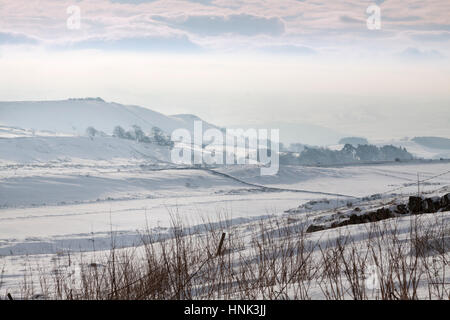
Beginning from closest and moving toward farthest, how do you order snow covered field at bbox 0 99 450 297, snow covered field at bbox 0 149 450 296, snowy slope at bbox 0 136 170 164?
snow covered field at bbox 0 99 450 297 → snow covered field at bbox 0 149 450 296 → snowy slope at bbox 0 136 170 164

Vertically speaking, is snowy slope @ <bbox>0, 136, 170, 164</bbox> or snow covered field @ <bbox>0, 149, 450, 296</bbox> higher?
snowy slope @ <bbox>0, 136, 170, 164</bbox>

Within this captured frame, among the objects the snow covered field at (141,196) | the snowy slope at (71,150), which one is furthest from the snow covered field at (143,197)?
the snowy slope at (71,150)

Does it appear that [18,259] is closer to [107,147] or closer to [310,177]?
[310,177]

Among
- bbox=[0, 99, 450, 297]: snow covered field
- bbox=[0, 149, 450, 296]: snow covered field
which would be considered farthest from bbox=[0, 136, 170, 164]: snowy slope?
bbox=[0, 149, 450, 296]: snow covered field

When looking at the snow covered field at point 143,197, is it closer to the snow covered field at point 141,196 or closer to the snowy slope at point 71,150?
the snow covered field at point 141,196

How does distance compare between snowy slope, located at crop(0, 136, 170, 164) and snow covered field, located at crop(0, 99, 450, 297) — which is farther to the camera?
snowy slope, located at crop(0, 136, 170, 164)

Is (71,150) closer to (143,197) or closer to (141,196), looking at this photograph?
(141,196)

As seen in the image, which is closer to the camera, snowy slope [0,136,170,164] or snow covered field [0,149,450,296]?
snow covered field [0,149,450,296]

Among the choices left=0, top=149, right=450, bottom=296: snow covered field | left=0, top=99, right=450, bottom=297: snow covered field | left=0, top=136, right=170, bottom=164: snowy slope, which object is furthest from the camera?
left=0, top=136, right=170, bottom=164: snowy slope

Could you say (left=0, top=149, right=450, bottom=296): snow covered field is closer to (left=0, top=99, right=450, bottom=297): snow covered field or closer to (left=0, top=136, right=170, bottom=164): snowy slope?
(left=0, top=99, right=450, bottom=297): snow covered field

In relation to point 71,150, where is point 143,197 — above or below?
below

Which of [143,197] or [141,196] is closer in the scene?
[143,197]

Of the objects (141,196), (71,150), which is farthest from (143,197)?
(71,150)

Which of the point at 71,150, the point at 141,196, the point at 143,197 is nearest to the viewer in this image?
the point at 143,197
